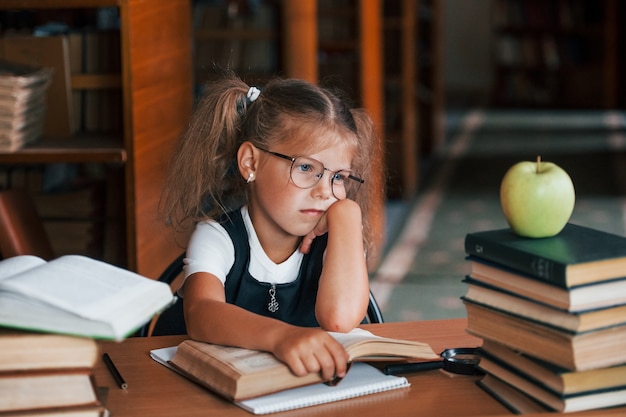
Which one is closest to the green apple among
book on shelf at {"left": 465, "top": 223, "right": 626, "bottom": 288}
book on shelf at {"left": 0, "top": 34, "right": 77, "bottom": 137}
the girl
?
book on shelf at {"left": 465, "top": 223, "right": 626, "bottom": 288}

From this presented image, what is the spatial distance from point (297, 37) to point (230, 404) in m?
2.75

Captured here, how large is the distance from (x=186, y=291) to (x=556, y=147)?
779cm

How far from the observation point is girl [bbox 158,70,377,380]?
1.56 metres

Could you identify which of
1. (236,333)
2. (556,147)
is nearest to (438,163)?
(556,147)

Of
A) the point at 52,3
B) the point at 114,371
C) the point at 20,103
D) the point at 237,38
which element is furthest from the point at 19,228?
the point at 237,38

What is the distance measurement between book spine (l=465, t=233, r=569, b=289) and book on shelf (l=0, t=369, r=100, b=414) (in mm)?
500

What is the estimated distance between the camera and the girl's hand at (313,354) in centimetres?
119

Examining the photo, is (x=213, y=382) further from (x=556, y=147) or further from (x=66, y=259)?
(x=556, y=147)

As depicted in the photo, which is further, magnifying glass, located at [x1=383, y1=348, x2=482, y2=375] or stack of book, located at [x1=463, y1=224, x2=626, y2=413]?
magnifying glass, located at [x1=383, y1=348, x2=482, y2=375]

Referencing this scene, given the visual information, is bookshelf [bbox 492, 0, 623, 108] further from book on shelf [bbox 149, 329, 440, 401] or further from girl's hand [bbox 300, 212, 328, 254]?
book on shelf [bbox 149, 329, 440, 401]

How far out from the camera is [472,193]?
22.9 feet

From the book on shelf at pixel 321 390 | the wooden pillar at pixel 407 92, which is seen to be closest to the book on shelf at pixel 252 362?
the book on shelf at pixel 321 390

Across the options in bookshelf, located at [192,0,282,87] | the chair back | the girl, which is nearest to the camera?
the girl

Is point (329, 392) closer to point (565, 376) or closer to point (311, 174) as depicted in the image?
point (565, 376)
